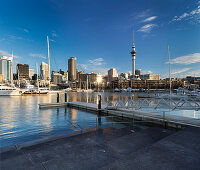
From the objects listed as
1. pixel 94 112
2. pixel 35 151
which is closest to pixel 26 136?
pixel 35 151

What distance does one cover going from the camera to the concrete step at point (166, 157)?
196 inches

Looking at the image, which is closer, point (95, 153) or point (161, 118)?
point (95, 153)

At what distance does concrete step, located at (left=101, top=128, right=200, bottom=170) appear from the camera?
498 centimetres

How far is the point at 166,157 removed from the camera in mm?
5738

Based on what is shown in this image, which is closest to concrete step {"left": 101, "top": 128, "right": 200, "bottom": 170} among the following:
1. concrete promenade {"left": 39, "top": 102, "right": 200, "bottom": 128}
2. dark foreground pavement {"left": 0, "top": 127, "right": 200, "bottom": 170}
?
dark foreground pavement {"left": 0, "top": 127, "right": 200, "bottom": 170}

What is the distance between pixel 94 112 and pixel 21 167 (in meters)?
18.8

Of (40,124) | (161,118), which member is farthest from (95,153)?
(40,124)

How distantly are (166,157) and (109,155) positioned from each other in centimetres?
258

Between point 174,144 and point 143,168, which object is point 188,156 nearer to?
point 174,144

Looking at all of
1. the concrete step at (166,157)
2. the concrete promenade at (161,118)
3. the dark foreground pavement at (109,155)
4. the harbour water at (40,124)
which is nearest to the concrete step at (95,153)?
the dark foreground pavement at (109,155)

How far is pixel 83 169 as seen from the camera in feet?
16.9

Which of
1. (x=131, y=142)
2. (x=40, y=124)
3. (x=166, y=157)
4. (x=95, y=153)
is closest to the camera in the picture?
(x=166, y=157)

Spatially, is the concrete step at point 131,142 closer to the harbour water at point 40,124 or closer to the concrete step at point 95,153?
the concrete step at point 95,153

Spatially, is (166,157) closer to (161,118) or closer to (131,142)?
(131,142)
